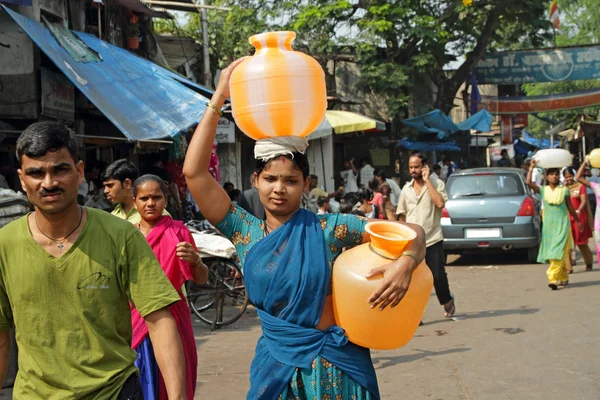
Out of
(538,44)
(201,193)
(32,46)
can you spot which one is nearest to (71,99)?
(32,46)

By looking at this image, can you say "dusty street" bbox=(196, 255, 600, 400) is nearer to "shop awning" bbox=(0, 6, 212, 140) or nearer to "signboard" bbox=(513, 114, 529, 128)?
"shop awning" bbox=(0, 6, 212, 140)

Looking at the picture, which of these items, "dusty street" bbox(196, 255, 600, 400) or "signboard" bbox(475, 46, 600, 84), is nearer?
"dusty street" bbox(196, 255, 600, 400)

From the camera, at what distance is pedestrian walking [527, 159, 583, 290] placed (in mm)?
10922

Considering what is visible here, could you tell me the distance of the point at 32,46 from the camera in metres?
10.7

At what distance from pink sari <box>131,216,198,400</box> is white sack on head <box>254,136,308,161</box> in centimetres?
159

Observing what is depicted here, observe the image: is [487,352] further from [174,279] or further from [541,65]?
[541,65]

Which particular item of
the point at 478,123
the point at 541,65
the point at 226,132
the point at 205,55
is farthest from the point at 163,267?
the point at 541,65

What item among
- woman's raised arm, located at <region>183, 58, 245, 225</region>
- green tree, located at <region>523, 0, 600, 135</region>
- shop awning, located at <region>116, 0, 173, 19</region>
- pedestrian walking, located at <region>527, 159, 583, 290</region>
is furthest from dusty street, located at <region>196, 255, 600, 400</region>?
green tree, located at <region>523, 0, 600, 135</region>

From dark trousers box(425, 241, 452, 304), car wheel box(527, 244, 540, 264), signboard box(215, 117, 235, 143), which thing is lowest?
car wheel box(527, 244, 540, 264)

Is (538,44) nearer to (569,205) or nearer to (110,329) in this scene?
(569,205)

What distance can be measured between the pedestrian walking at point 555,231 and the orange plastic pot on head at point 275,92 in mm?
7720

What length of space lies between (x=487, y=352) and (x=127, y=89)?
6.60 m

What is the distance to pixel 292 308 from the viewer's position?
3.21m

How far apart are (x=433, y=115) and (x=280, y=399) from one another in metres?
20.9
